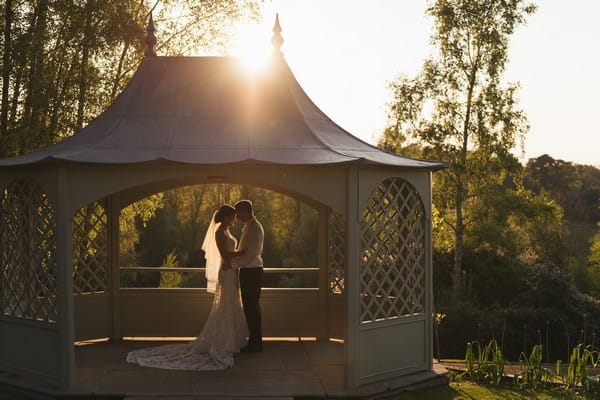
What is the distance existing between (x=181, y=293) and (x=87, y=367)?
194 centimetres

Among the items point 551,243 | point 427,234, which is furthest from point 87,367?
point 551,243

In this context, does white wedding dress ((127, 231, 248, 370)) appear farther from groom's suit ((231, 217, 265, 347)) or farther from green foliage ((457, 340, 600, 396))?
green foliage ((457, 340, 600, 396))

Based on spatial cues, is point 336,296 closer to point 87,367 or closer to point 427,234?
point 427,234

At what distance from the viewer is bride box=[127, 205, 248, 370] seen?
770cm

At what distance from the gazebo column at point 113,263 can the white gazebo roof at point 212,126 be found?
1.59 meters

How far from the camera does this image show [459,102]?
760 inches

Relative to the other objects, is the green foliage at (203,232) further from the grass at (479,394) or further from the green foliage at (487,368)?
the grass at (479,394)

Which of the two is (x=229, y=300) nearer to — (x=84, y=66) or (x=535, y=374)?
(x=535, y=374)

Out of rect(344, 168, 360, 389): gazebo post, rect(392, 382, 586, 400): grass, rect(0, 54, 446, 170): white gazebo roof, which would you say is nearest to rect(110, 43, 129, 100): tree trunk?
rect(0, 54, 446, 170): white gazebo roof

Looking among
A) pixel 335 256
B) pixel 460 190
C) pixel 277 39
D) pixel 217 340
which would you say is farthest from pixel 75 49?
pixel 460 190

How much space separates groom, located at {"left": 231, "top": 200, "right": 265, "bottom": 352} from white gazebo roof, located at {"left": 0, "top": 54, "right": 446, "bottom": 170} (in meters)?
0.88

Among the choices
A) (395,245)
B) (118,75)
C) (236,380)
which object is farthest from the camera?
(118,75)

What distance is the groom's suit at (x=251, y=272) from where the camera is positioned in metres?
7.88

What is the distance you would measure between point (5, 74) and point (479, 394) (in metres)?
9.21
